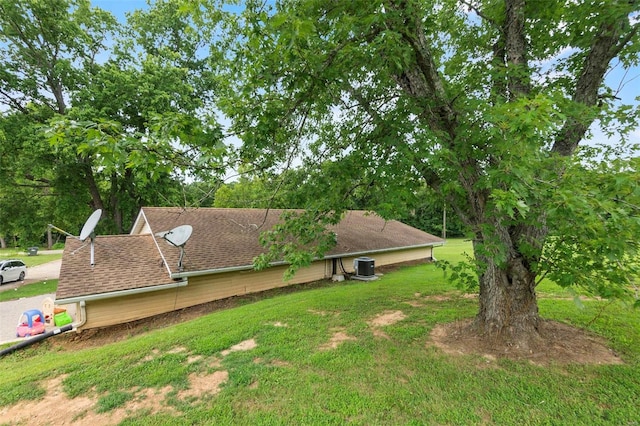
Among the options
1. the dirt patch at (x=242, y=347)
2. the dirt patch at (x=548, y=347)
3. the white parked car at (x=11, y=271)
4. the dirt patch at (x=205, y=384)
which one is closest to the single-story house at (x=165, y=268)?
the dirt patch at (x=242, y=347)

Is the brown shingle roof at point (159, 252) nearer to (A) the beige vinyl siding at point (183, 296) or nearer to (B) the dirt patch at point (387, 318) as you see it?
(A) the beige vinyl siding at point (183, 296)

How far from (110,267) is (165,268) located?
1.57 metres

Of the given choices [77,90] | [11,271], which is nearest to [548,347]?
[77,90]

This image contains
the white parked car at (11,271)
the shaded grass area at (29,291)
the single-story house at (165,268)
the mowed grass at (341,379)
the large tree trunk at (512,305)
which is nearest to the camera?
the mowed grass at (341,379)

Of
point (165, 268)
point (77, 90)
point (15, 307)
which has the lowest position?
point (15, 307)

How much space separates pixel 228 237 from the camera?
476 inches

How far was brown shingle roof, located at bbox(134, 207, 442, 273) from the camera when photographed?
990 cm

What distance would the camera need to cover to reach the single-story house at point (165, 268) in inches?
313

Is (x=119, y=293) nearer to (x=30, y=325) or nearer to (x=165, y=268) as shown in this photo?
(x=165, y=268)

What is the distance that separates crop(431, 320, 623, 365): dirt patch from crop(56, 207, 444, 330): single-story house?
7.80ft

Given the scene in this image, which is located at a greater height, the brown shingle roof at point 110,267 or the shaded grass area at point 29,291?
the brown shingle roof at point 110,267

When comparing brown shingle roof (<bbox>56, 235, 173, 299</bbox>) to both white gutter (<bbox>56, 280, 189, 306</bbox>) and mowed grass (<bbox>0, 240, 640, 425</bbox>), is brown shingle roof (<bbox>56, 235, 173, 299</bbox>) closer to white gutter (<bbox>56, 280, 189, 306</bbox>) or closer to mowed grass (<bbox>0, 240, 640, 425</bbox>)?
white gutter (<bbox>56, 280, 189, 306</bbox>)

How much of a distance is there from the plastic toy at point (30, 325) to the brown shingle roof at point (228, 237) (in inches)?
147

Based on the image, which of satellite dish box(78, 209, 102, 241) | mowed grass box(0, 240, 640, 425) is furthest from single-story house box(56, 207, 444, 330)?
mowed grass box(0, 240, 640, 425)
